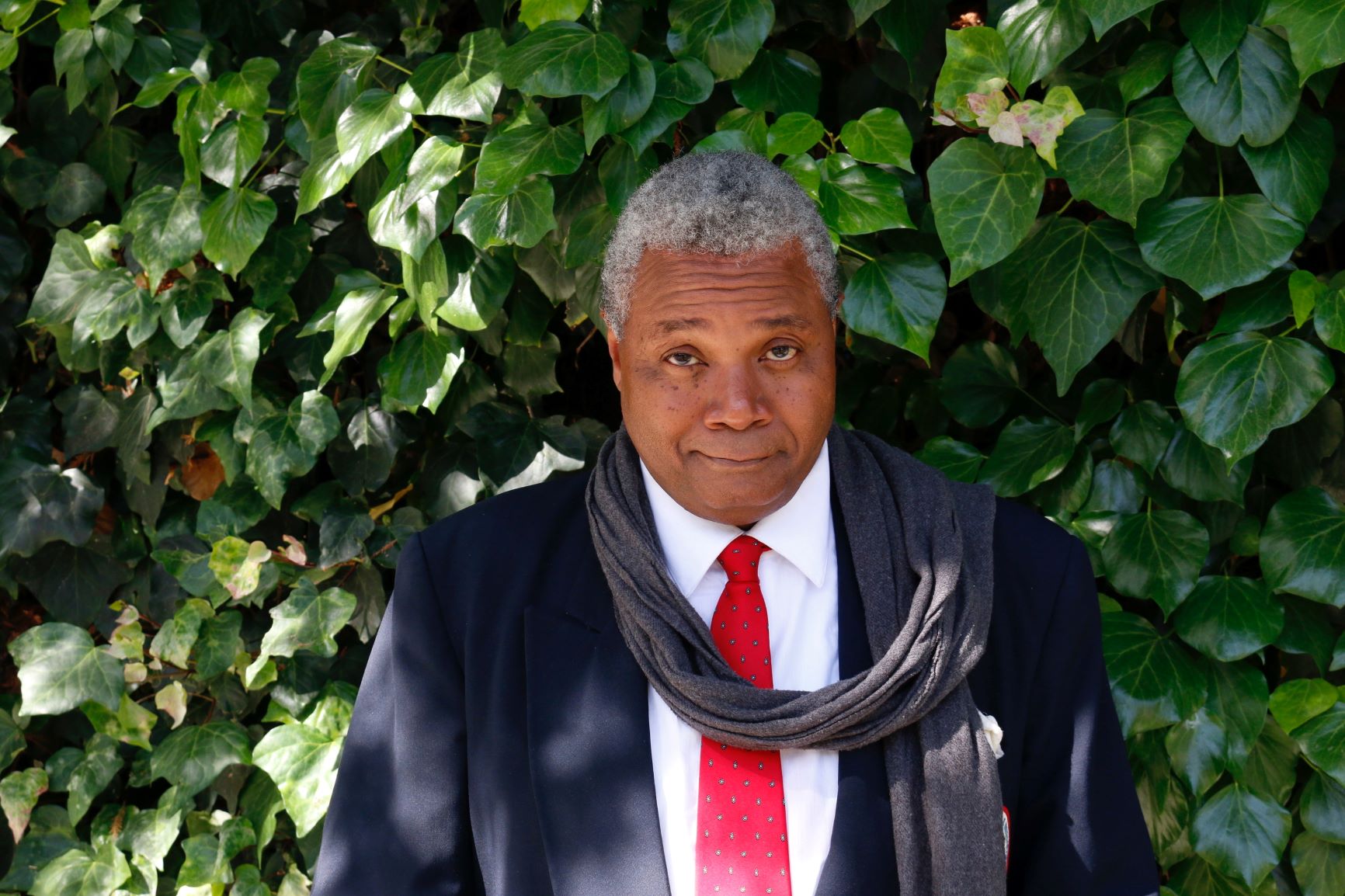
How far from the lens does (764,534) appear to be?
63.8 inches

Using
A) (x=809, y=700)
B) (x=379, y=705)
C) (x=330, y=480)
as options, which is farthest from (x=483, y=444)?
(x=809, y=700)

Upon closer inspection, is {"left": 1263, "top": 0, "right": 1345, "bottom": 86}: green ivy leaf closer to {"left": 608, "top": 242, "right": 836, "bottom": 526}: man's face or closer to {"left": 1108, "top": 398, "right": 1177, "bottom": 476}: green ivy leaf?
{"left": 1108, "top": 398, "right": 1177, "bottom": 476}: green ivy leaf

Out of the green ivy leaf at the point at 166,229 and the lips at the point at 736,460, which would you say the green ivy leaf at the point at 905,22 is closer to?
the lips at the point at 736,460

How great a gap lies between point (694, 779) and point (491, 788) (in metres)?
0.25

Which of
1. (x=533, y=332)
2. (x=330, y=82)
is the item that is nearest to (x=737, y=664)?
(x=533, y=332)

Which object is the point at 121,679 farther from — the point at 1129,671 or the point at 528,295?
the point at 1129,671

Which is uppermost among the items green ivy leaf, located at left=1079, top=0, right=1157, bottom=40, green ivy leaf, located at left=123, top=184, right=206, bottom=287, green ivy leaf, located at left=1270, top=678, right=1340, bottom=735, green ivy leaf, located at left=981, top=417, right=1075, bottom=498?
green ivy leaf, located at left=1079, top=0, right=1157, bottom=40

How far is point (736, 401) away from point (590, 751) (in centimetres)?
44

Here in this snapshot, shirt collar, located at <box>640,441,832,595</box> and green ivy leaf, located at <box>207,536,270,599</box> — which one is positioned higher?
shirt collar, located at <box>640,441,832,595</box>

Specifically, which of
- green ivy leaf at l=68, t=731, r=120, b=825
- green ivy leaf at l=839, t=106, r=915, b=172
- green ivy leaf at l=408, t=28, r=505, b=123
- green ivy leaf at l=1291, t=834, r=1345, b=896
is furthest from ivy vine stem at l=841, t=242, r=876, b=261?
green ivy leaf at l=68, t=731, r=120, b=825

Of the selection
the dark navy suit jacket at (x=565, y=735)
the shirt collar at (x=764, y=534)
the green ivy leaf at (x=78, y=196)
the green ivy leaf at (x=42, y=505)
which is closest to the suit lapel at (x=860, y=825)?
the dark navy suit jacket at (x=565, y=735)

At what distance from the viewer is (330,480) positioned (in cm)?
236

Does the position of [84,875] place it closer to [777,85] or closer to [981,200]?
[777,85]

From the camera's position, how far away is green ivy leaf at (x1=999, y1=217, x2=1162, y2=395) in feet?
6.00
